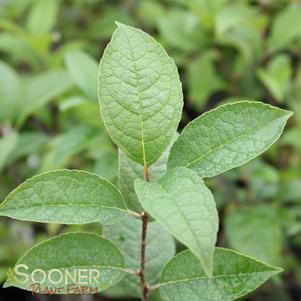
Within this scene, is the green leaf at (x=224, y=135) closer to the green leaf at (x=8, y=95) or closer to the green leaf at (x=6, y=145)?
the green leaf at (x=6, y=145)

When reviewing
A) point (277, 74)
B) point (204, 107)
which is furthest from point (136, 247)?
point (204, 107)

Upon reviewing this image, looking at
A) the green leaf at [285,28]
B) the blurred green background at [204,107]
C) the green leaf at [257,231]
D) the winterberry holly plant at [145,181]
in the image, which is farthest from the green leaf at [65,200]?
the green leaf at [285,28]

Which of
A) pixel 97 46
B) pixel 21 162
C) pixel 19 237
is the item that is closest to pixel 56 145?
pixel 21 162

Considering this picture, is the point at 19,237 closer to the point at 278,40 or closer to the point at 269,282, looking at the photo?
the point at 269,282

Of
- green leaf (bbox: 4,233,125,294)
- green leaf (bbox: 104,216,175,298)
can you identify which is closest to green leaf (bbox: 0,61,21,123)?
green leaf (bbox: 104,216,175,298)

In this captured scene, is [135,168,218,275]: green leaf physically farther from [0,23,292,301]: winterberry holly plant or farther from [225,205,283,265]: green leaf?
[225,205,283,265]: green leaf

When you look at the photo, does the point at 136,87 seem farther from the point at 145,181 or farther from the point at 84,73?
the point at 84,73
